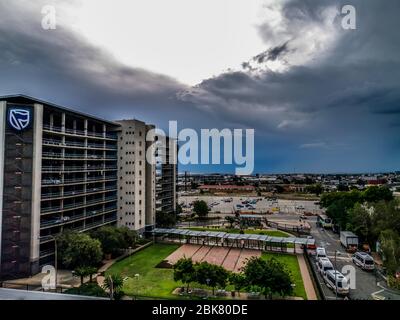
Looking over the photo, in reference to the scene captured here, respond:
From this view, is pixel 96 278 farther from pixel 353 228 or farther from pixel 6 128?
pixel 353 228

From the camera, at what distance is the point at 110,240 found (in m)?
22.6

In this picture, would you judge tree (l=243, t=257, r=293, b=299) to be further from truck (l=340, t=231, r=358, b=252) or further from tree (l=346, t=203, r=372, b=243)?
tree (l=346, t=203, r=372, b=243)

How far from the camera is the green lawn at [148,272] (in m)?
16.5

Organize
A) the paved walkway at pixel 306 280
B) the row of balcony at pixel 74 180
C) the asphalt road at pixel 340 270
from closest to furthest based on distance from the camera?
the paved walkway at pixel 306 280, the asphalt road at pixel 340 270, the row of balcony at pixel 74 180

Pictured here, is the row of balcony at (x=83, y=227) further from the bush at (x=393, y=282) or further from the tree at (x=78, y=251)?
the bush at (x=393, y=282)

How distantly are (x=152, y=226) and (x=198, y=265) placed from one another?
54.1ft

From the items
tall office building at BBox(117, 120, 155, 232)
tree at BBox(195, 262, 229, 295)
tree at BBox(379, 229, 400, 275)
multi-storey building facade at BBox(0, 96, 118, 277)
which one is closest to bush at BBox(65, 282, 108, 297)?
tree at BBox(195, 262, 229, 295)

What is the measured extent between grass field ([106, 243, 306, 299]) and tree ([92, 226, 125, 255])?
1091 millimetres

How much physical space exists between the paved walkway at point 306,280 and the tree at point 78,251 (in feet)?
41.7

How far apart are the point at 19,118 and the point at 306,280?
19939 millimetres

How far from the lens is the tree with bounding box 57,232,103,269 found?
19.0 meters

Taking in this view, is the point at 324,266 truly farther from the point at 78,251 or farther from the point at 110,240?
the point at 78,251

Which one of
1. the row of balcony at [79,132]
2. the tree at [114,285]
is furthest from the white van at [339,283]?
the row of balcony at [79,132]
